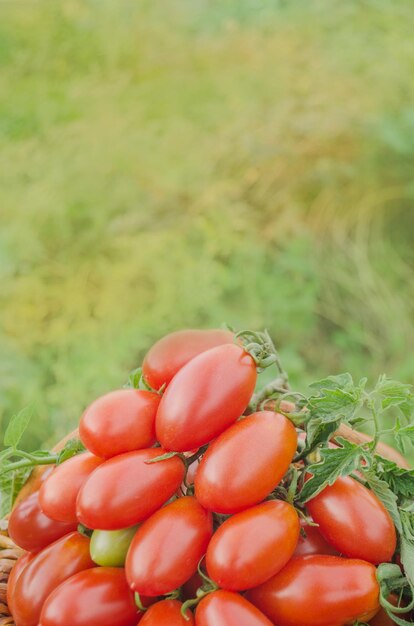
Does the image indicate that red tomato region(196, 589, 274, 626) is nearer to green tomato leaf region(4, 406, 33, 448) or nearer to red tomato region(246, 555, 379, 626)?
red tomato region(246, 555, 379, 626)

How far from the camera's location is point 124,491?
32.4 inches

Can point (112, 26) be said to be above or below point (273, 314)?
above

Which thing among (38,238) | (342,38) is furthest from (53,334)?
(342,38)

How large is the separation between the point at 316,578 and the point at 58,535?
12.9 inches

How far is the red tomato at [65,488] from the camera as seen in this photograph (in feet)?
2.88

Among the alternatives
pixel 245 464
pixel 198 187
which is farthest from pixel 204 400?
pixel 198 187

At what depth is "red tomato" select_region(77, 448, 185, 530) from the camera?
2.70 feet

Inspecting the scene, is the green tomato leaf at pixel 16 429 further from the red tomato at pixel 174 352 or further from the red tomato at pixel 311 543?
the red tomato at pixel 311 543

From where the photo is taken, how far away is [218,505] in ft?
2.68

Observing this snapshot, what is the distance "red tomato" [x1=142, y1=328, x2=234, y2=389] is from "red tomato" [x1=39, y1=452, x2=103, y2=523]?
0.13 m

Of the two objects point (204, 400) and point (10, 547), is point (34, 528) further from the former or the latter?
point (204, 400)

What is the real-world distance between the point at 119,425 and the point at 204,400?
0.33 feet

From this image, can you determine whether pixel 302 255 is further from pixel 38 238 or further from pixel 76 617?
pixel 76 617

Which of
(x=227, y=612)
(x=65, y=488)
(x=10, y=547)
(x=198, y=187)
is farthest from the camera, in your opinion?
(x=198, y=187)
